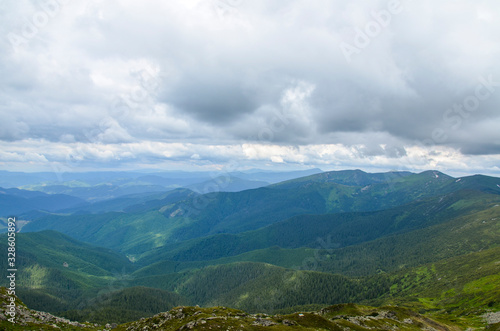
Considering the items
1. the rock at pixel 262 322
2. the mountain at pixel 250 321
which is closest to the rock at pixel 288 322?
the mountain at pixel 250 321

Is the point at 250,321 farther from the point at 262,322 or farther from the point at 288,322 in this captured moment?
the point at 288,322

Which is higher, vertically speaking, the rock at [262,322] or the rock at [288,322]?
the rock at [262,322]

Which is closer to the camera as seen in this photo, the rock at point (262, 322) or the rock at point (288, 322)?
the rock at point (262, 322)

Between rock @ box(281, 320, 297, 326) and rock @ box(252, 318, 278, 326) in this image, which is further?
rock @ box(281, 320, 297, 326)

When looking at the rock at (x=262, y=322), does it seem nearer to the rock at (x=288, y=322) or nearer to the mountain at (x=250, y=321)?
the mountain at (x=250, y=321)

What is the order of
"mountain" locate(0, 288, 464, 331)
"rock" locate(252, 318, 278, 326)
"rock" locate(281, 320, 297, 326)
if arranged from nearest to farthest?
"mountain" locate(0, 288, 464, 331) < "rock" locate(252, 318, 278, 326) < "rock" locate(281, 320, 297, 326)

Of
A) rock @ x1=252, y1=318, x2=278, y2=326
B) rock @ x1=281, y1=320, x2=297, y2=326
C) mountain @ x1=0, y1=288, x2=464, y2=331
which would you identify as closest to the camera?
mountain @ x1=0, y1=288, x2=464, y2=331

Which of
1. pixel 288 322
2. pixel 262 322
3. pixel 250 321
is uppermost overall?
pixel 262 322

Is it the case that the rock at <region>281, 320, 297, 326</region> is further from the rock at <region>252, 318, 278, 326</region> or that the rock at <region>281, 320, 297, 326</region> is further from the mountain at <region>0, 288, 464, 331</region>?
the rock at <region>252, 318, 278, 326</region>

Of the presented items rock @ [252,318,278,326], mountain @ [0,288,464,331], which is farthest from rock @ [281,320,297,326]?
rock @ [252,318,278,326]

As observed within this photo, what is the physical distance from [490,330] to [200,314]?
98129 millimetres

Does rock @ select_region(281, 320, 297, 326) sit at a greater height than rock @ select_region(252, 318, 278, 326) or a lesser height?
lesser

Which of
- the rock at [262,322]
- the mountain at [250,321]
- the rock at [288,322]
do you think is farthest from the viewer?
the rock at [288,322]

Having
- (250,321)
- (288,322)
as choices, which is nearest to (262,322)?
(250,321)
